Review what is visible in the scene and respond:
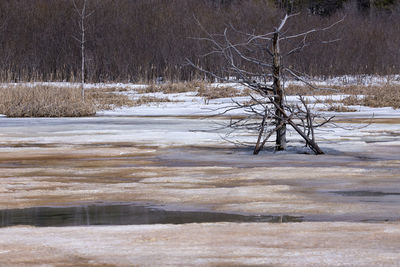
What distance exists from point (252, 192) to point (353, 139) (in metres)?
6.22

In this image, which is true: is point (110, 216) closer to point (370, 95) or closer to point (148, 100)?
point (148, 100)

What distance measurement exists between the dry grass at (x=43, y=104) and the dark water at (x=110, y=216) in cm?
1343

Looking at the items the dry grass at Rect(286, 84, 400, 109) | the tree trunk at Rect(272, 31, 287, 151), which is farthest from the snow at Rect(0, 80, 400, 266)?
the dry grass at Rect(286, 84, 400, 109)

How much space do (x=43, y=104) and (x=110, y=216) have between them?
14216 millimetres

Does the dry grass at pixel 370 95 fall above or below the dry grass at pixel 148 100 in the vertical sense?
above

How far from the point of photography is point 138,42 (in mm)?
37188

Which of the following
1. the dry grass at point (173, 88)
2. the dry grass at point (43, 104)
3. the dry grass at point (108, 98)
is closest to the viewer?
the dry grass at point (43, 104)

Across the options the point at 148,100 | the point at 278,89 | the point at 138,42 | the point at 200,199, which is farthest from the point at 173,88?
the point at 200,199

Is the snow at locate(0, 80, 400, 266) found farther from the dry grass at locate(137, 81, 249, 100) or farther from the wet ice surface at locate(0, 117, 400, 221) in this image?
the dry grass at locate(137, 81, 249, 100)

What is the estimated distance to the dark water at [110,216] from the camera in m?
6.47

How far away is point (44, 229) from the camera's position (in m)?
6.13

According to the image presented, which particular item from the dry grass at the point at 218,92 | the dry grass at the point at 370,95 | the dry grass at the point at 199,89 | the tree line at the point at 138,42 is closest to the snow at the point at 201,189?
the dry grass at the point at 370,95

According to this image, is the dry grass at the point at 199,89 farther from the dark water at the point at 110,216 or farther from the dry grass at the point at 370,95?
the dark water at the point at 110,216

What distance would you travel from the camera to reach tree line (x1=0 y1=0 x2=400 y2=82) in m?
36.1
